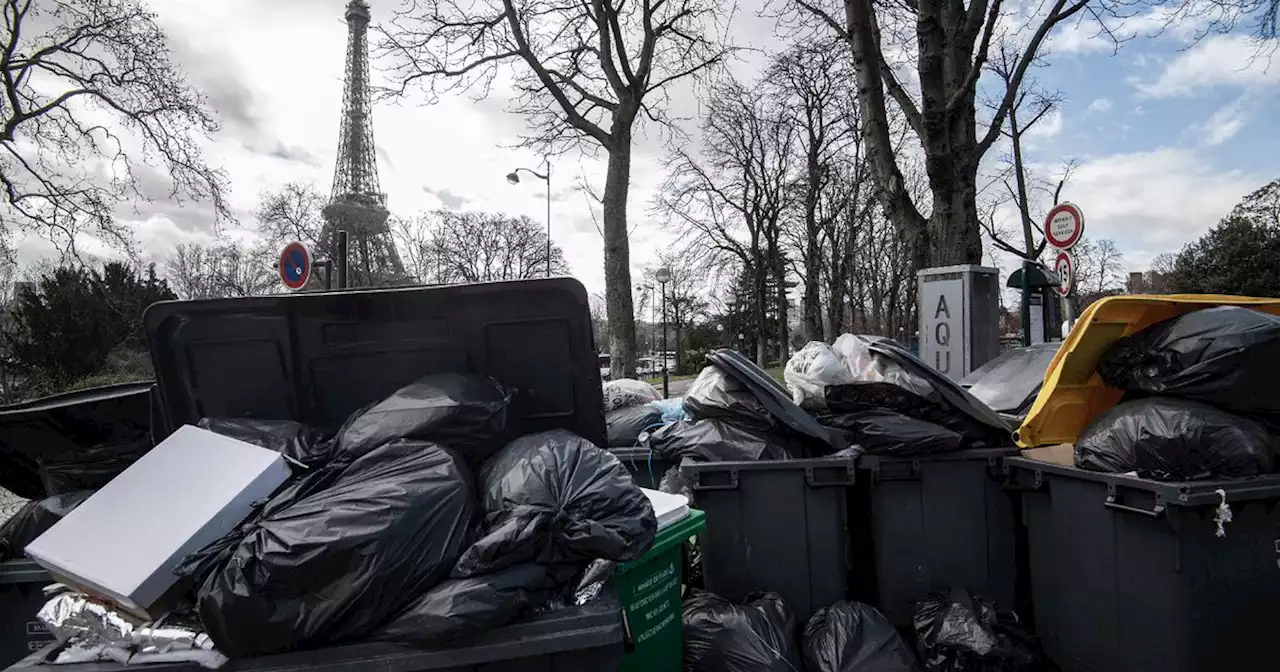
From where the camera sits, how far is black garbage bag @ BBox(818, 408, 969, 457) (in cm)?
334

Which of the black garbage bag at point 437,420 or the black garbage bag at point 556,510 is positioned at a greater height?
the black garbage bag at point 437,420

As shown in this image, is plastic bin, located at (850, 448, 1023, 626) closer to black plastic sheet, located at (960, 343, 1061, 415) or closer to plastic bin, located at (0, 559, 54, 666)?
black plastic sheet, located at (960, 343, 1061, 415)

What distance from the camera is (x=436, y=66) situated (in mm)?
12016

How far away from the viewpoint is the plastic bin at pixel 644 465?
3773mm

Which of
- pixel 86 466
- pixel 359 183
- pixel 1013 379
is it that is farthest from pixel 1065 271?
pixel 359 183

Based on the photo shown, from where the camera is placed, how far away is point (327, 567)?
5.63 feet

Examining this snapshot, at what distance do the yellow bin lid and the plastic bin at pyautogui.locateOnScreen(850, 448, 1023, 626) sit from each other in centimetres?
25

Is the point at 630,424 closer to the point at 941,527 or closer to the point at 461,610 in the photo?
the point at 941,527

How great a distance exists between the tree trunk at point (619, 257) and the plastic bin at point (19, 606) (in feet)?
29.5

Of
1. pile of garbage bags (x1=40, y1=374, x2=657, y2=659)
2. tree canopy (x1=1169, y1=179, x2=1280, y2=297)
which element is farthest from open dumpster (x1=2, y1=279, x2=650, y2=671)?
tree canopy (x1=1169, y1=179, x2=1280, y2=297)

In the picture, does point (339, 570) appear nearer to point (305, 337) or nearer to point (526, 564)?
point (526, 564)

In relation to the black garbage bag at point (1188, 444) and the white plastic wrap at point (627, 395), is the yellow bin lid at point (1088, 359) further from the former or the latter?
the white plastic wrap at point (627, 395)

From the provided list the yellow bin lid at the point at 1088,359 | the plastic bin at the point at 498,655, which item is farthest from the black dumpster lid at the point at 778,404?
the plastic bin at the point at 498,655

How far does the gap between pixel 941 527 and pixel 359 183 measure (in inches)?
1871
